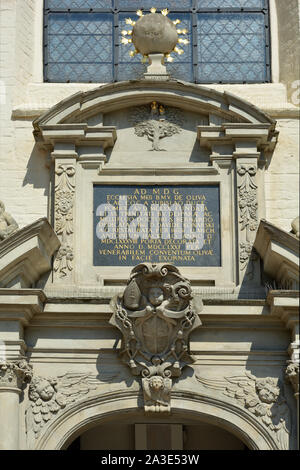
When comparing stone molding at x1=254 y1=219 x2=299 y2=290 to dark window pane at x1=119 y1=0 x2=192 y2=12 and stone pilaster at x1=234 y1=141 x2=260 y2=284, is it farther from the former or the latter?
dark window pane at x1=119 y1=0 x2=192 y2=12

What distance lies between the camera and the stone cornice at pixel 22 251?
48.3ft

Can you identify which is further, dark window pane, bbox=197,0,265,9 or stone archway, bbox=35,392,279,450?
dark window pane, bbox=197,0,265,9

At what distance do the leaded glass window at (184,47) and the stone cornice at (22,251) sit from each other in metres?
2.86

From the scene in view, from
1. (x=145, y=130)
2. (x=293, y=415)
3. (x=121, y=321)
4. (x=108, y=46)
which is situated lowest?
(x=293, y=415)

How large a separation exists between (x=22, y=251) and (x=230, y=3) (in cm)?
472

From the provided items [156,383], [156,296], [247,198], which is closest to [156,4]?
[247,198]

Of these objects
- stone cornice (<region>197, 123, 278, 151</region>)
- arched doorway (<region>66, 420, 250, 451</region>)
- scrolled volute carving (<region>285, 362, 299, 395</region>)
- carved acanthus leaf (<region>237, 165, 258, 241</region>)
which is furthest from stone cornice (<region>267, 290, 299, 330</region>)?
arched doorway (<region>66, 420, 250, 451</region>)

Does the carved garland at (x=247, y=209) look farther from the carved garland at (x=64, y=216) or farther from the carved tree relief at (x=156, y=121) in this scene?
the carved garland at (x=64, y=216)

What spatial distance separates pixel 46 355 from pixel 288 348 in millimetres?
2569

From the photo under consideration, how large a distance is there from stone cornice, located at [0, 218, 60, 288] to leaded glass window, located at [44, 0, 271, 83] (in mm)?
2859

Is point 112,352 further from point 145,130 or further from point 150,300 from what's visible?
point 145,130

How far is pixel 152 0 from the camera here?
1748cm

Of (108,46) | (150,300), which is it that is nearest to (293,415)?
(150,300)

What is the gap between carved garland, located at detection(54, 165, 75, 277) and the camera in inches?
605
